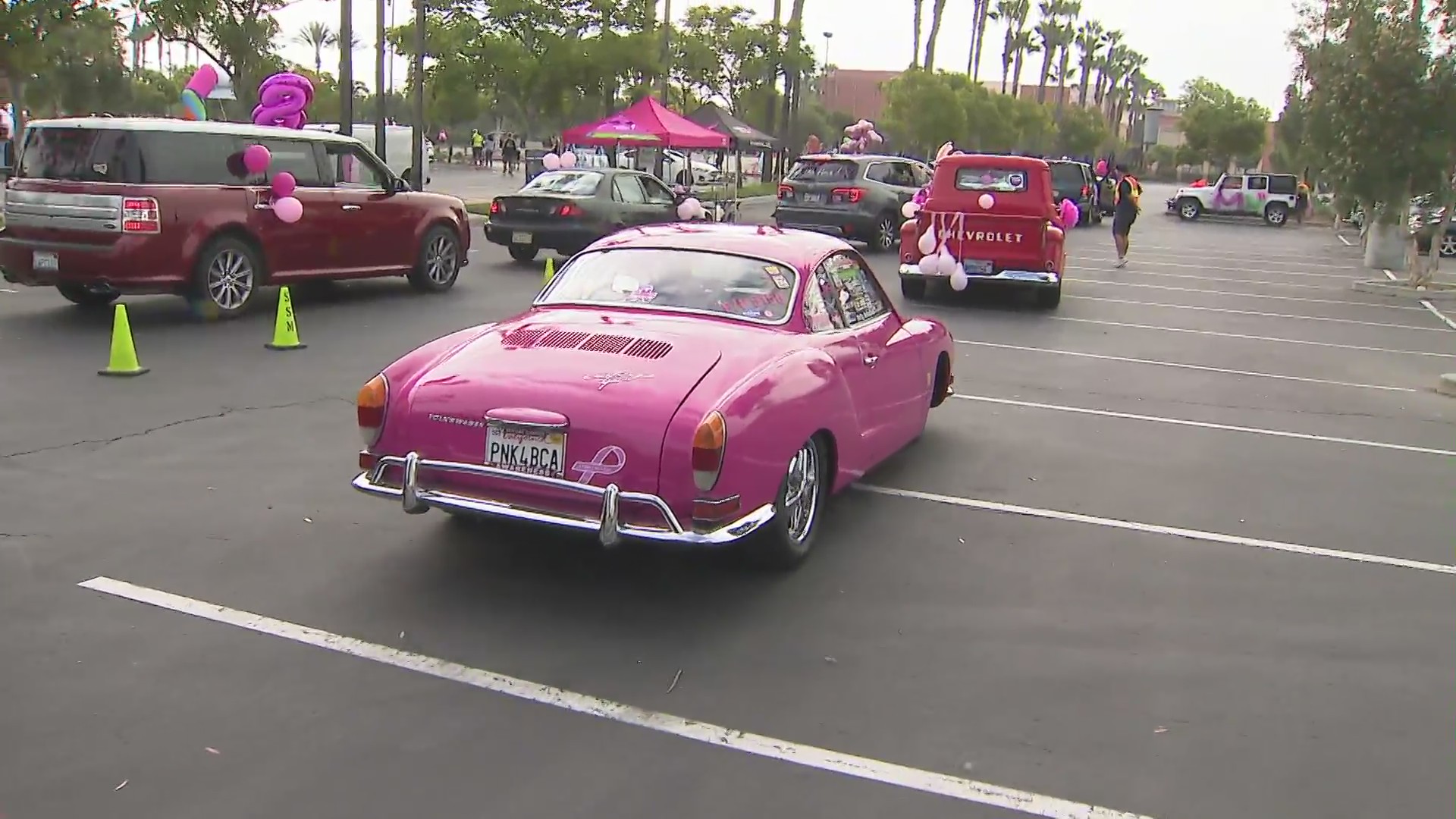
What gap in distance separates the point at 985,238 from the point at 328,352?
8.43m

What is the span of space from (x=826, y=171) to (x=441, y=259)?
939cm

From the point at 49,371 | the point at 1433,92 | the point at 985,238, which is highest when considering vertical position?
the point at 1433,92

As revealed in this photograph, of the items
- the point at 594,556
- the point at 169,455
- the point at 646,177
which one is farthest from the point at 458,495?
the point at 646,177

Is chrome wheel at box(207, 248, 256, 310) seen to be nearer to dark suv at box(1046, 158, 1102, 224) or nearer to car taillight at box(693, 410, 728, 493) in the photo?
car taillight at box(693, 410, 728, 493)

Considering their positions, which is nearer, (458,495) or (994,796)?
(994,796)

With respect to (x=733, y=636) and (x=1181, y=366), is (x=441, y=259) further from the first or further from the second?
(x=733, y=636)

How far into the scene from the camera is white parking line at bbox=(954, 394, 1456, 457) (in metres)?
8.67

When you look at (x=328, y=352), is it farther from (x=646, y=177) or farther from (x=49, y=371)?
(x=646, y=177)

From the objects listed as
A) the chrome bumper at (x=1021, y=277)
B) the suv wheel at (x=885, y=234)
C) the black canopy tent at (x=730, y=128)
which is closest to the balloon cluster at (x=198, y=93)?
the chrome bumper at (x=1021, y=277)

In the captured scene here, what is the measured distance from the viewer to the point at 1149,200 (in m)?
62.6

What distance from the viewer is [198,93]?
1853cm

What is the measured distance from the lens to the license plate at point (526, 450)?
15.7 feet

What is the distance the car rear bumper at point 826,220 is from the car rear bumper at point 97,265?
12.1 m

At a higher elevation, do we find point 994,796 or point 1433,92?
point 1433,92
